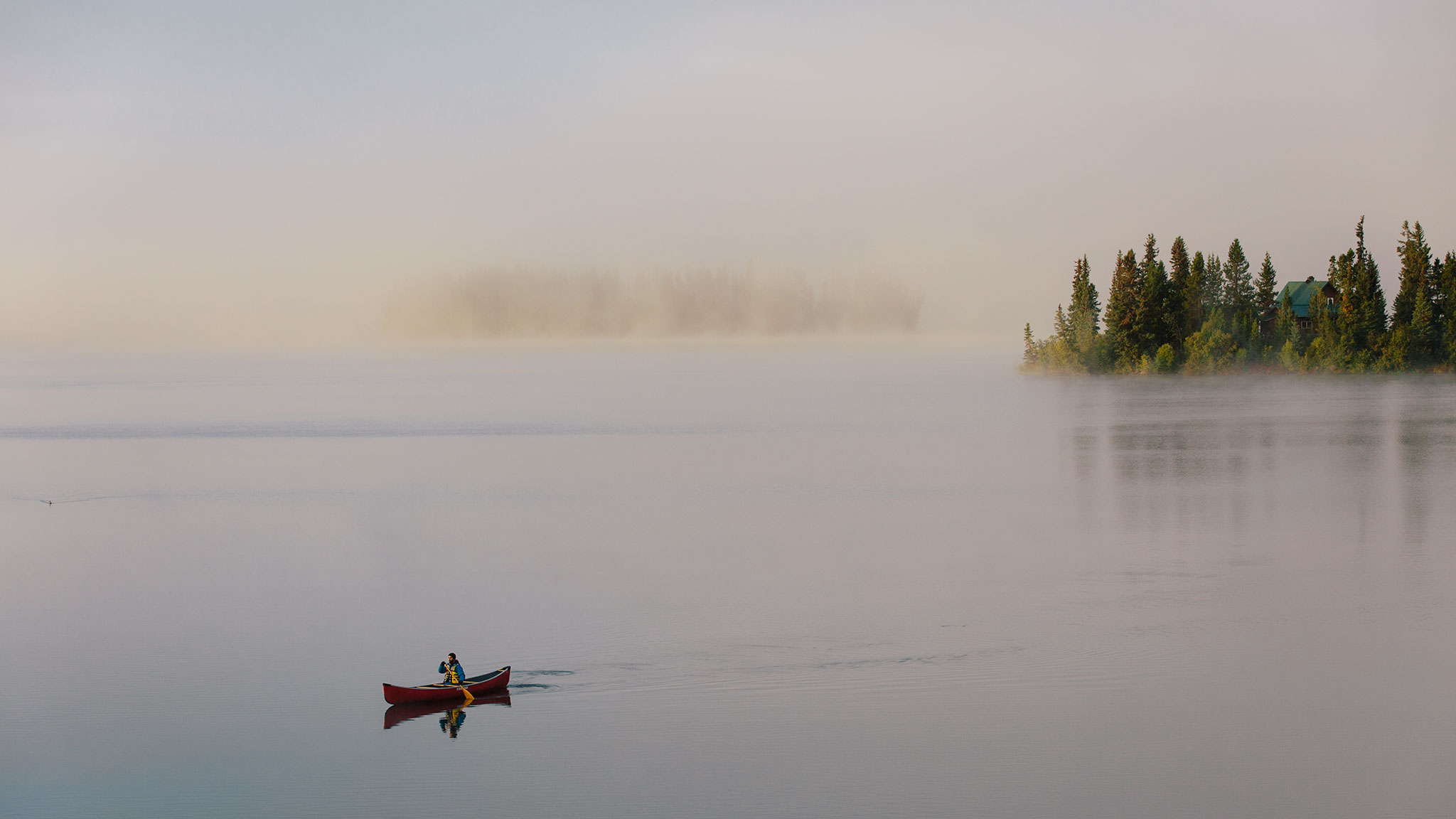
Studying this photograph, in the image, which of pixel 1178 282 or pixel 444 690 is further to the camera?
pixel 1178 282

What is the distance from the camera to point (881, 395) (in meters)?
73.8

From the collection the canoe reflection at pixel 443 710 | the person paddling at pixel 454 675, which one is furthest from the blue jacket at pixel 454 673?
the canoe reflection at pixel 443 710

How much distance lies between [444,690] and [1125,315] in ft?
268

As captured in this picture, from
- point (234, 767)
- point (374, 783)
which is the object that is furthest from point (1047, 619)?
point (234, 767)

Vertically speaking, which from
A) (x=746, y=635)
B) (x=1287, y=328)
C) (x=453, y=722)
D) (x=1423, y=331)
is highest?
(x=1287, y=328)

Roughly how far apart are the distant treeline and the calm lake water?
51.4 m

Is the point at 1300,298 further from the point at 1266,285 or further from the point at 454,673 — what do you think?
the point at 454,673

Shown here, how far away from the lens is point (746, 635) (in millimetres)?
15023

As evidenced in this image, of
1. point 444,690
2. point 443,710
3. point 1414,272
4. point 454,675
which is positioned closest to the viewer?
point 443,710

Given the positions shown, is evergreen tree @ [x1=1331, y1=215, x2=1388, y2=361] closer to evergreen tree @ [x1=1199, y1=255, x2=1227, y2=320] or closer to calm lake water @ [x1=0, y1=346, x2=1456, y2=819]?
evergreen tree @ [x1=1199, y1=255, x2=1227, y2=320]

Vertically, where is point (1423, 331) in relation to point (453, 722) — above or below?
above

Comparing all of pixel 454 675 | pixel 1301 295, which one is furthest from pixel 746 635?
pixel 1301 295

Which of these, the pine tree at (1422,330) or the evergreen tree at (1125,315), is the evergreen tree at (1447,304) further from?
the evergreen tree at (1125,315)

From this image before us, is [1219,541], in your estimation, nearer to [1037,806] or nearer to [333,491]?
[1037,806]
